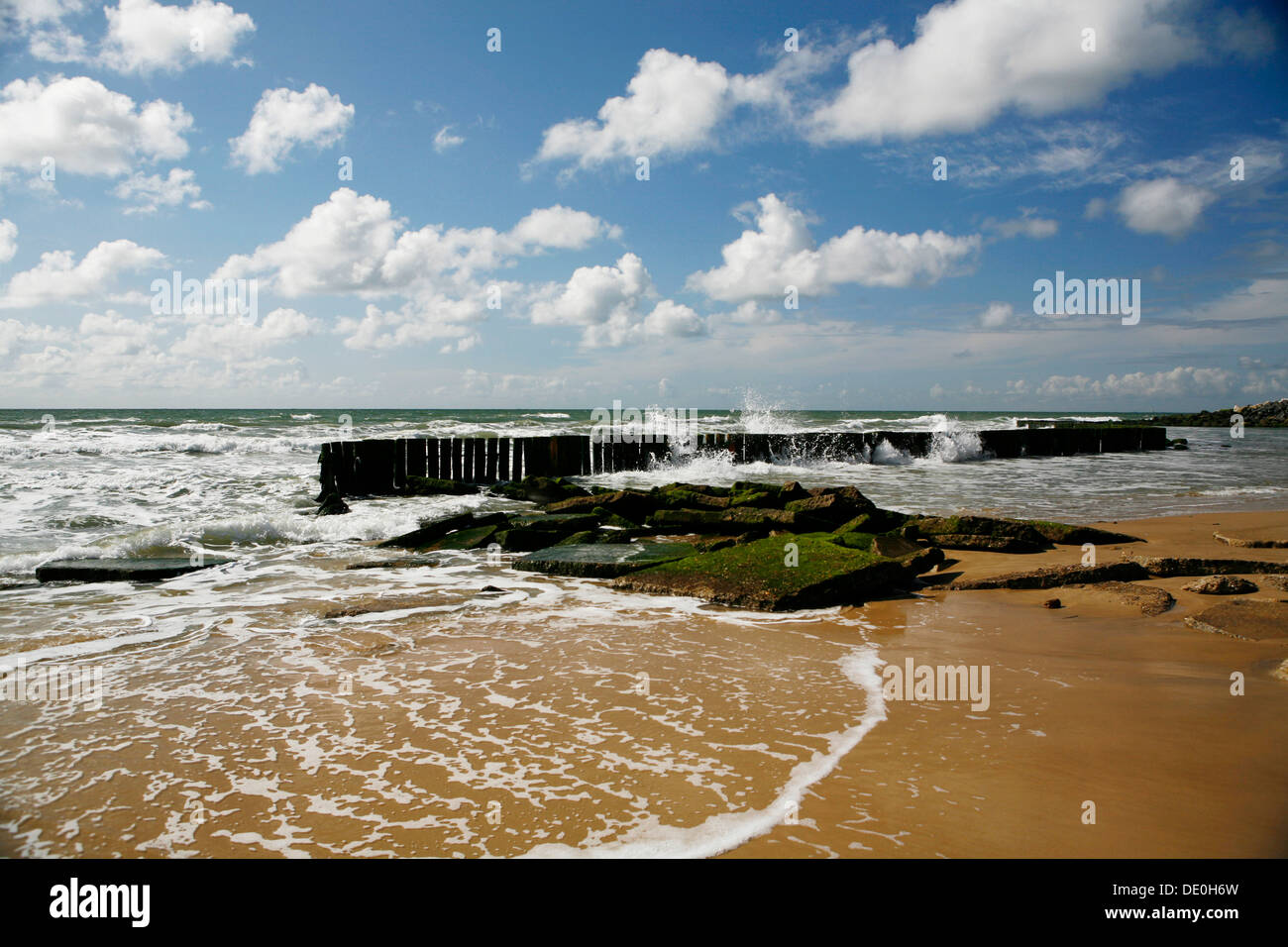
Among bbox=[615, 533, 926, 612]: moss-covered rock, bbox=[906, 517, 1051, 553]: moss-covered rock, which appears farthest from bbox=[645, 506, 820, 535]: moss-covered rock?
bbox=[615, 533, 926, 612]: moss-covered rock

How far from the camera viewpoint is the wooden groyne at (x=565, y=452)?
51.3ft

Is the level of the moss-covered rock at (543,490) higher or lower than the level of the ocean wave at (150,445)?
lower

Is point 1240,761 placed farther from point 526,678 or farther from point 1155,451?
point 1155,451

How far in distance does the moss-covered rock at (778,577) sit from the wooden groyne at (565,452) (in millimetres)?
9160

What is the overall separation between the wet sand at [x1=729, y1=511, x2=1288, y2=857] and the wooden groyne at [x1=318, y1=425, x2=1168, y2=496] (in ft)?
41.1

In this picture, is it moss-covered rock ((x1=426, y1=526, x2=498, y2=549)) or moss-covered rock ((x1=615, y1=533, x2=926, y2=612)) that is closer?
moss-covered rock ((x1=615, y1=533, x2=926, y2=612))

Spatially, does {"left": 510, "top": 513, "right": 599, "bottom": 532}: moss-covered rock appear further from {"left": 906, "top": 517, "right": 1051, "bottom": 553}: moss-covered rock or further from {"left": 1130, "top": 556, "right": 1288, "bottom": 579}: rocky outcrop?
{"left": 1130, "top": 556, "right": 1288, "bottom": 579}: rocky outcrop

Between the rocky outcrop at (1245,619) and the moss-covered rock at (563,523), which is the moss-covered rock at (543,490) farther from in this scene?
the rocky outcrop at (1245,619)

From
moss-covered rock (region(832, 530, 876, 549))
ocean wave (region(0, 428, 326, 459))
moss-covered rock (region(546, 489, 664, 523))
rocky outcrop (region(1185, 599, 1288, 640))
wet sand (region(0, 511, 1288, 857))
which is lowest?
wet sand (region(0, 511, 1288, 857))

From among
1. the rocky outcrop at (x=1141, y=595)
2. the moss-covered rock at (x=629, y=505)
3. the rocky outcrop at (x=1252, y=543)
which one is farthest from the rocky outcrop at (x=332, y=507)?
the rocky outcrop at (x=1252, y=543)

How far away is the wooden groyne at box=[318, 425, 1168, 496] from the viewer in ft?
51.3

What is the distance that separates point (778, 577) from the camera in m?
6.73
